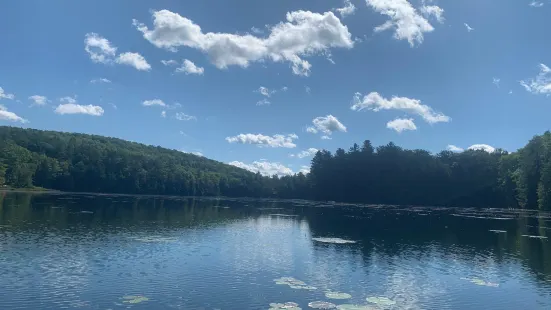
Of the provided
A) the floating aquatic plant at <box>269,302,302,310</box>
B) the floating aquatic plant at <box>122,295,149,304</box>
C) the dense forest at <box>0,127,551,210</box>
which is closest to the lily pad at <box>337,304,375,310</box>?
the floating aquatic plant at <box>269,302,302,310</box>

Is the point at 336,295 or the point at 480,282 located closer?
the point at 336,295

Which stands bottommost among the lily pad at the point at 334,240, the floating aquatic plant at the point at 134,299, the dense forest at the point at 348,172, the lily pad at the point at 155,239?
the floating aquatic plant at the point at 134,299

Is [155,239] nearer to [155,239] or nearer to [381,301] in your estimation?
[155,239]

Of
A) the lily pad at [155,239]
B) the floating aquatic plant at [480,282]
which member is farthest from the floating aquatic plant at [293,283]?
the lily pad at [155,239]

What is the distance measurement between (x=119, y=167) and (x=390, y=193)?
11573cm

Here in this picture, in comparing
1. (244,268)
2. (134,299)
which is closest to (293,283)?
(244,268)

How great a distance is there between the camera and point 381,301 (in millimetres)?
24000

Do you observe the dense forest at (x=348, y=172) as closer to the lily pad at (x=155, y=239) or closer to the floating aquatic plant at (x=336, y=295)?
the lily pad at (x=155, y=239)

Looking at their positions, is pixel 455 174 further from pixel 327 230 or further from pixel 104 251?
pixel 104 251

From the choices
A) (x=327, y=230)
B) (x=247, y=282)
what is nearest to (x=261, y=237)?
(x=327, y=230)

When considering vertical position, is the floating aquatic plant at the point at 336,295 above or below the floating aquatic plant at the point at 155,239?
below

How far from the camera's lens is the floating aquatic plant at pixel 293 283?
26250 millimetres

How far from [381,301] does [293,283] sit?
5722 millimetres

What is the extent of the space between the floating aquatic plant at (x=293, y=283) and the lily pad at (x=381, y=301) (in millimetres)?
3573
